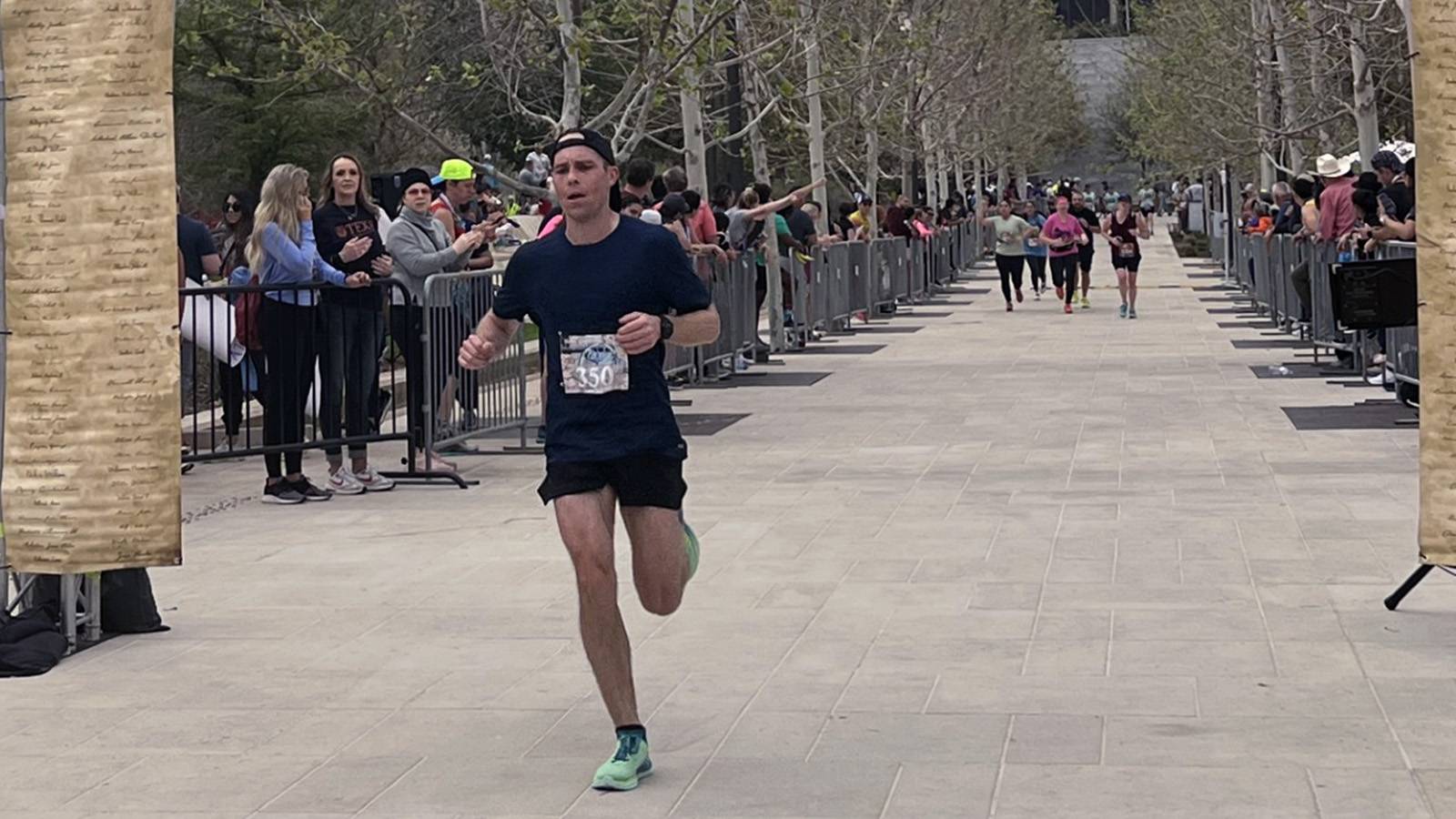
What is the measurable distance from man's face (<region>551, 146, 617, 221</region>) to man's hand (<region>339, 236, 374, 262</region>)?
7.02 m

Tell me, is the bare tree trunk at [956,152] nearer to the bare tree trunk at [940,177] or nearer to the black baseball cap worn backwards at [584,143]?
the bare tree trunk at [940,177]

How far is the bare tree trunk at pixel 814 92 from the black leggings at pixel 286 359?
1532cm

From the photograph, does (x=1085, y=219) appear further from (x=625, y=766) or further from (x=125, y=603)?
→ (x=625, y=766)

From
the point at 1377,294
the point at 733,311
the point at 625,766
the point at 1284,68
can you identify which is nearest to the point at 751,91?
the point at 1284,68

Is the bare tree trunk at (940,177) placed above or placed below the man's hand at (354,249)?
above

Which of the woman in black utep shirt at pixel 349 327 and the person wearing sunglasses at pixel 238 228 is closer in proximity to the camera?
the woman in black utep shirt at pixel 349 327

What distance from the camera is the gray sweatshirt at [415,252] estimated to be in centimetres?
1388

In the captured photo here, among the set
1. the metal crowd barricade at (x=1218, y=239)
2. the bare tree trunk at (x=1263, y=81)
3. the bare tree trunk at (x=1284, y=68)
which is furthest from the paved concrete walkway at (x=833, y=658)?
the metal crowd barricade at (x=1218, y=239)

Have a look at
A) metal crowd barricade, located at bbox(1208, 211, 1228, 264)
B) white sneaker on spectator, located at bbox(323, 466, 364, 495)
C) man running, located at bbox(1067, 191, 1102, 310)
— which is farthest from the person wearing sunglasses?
metal crowd barricade, located at bbox(1208, 211, 1228, 264)

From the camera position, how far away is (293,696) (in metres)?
7.57

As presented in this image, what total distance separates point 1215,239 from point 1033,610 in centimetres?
4980

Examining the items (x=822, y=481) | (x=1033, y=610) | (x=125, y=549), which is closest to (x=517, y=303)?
(x=125, y=549)

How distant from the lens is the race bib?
6.32 m

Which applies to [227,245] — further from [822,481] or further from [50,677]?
[50,677]
